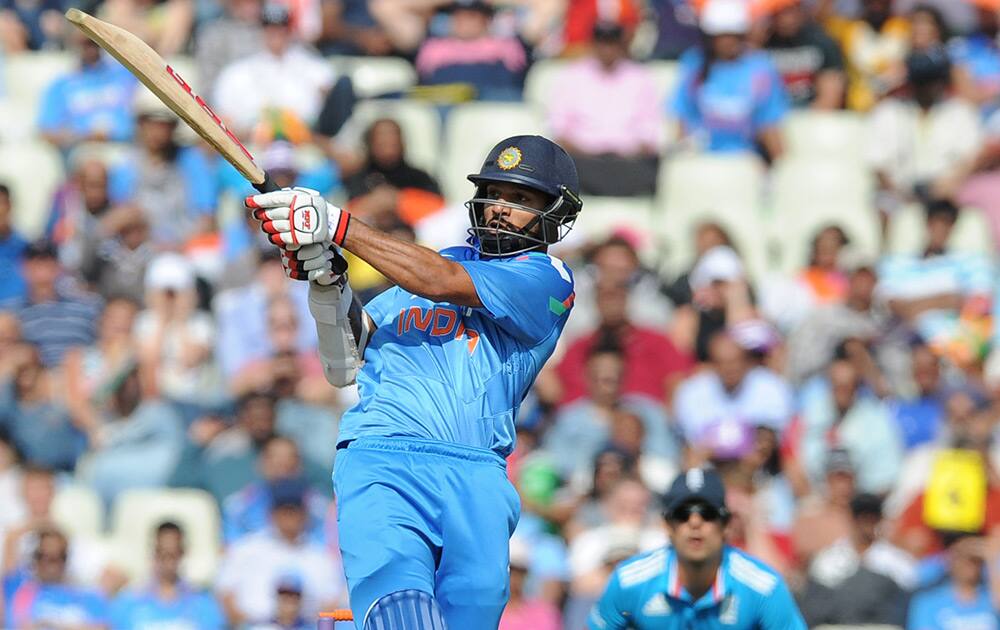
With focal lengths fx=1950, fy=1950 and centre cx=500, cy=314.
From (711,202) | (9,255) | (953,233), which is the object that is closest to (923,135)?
(953,233)

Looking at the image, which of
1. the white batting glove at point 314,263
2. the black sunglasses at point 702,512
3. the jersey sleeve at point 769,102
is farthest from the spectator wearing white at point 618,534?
the white batting glove at point 314,263

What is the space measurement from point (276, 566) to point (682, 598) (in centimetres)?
384

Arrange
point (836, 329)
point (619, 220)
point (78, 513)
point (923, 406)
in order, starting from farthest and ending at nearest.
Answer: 1. point (619, 220)
2. point (836, 329)
3. point (923, 406)
4. point (78, 513)

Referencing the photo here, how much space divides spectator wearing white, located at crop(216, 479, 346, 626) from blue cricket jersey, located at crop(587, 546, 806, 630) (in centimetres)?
347

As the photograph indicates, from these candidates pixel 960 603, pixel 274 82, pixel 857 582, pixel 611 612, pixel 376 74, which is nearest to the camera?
pixel 611 612

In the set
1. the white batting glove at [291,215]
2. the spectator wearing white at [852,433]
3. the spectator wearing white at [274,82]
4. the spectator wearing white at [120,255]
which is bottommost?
the spectator wearing white at [852,433]

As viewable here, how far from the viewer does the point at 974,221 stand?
46.4 feet

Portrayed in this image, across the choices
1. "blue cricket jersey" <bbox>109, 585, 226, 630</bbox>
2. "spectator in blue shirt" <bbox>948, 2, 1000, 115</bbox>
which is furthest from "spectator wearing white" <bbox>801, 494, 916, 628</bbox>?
"spectator in blue shirt" <bbox>948, 2, 1000, 115</bbox>

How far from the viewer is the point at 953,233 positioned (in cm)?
1410

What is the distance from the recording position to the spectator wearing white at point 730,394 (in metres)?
12.5

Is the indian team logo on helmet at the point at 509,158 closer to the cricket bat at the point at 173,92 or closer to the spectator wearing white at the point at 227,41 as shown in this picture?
the cricket bat at the point at 173,92

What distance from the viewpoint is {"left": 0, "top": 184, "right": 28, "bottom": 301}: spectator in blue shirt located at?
44.0 ft

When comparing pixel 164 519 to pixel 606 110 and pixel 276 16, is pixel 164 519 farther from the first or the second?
pixel 606 110

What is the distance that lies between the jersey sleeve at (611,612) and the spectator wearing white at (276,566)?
3.45 m
